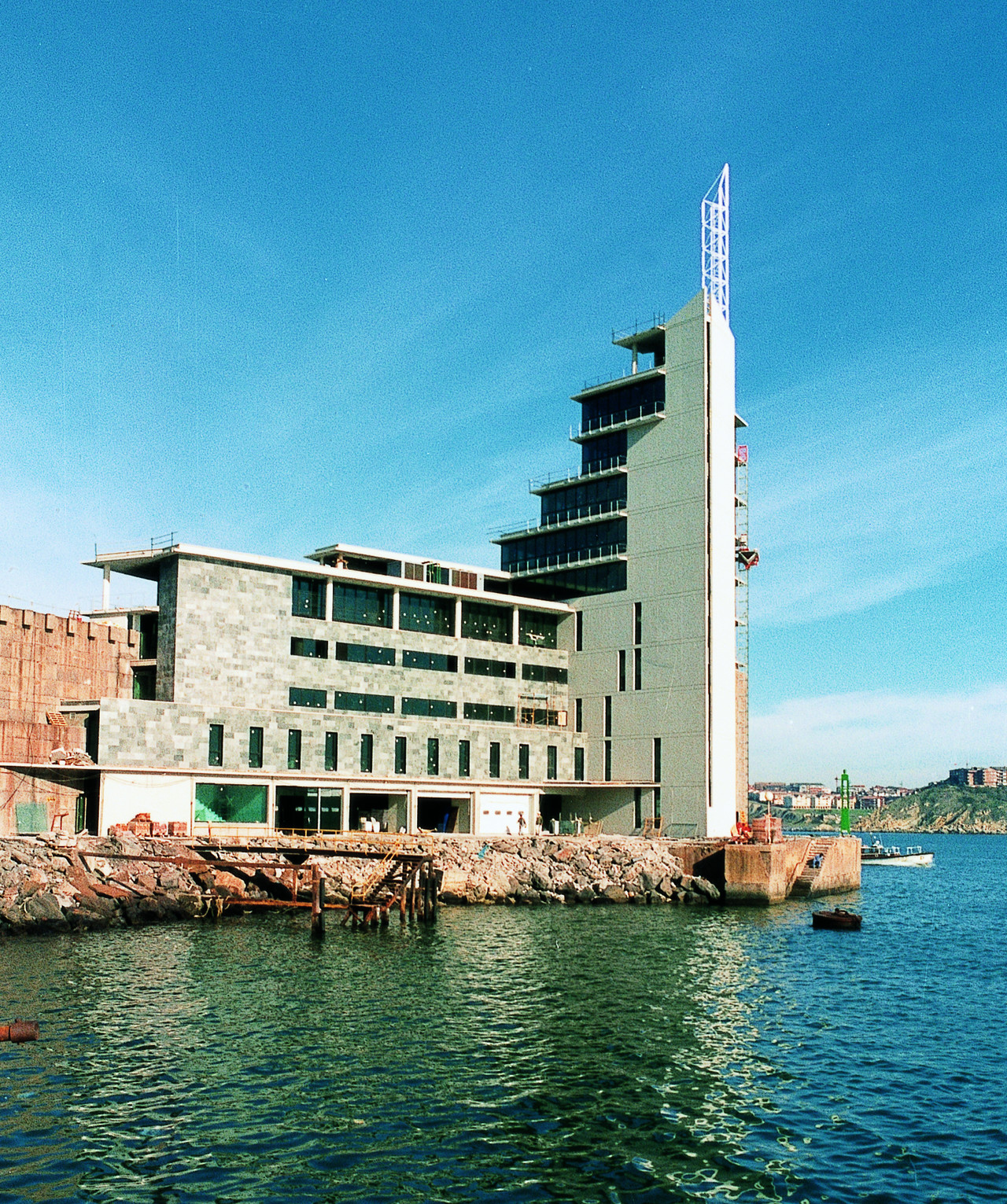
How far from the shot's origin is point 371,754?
8219 cm

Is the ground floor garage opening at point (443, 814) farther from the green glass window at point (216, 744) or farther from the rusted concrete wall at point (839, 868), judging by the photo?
the rusted concrete wall at point (839, 868)

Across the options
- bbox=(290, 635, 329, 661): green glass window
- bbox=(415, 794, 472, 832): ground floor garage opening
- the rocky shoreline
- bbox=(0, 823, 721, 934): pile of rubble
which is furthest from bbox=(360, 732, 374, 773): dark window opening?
the rocky shoreline

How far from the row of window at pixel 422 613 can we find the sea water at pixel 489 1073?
1275 inches

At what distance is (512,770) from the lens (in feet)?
298

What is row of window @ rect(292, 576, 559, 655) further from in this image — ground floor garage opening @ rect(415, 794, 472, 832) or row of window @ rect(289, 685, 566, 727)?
ground floor garage opening @ rect(415, 794, 472, 832)

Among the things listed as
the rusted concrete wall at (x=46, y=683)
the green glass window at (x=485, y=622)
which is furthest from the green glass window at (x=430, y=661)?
the rusted concrete wall at (x=46, y=683)

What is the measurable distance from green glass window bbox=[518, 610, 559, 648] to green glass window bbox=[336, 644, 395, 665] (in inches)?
536

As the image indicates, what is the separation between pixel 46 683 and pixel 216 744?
36.7ft

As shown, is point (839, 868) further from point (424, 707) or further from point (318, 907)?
point (318, 907)

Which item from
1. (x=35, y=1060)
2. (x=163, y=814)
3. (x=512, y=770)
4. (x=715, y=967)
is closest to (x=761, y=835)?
(x=512, y=770)

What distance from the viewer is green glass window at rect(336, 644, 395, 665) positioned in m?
81.8

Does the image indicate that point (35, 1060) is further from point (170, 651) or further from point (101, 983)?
point (170, 651)

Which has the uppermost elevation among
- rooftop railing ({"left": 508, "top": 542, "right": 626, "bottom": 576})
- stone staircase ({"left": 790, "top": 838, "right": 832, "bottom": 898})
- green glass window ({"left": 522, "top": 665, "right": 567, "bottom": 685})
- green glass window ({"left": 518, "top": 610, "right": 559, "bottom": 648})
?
rooftop railing ({"left": 508, "top": 542, "right": 626, "bottom": 576})

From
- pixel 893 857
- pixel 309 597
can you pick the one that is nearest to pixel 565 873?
pixel 309 597
